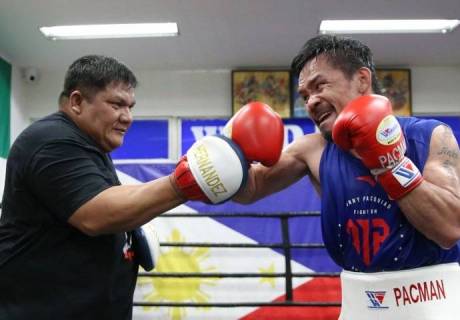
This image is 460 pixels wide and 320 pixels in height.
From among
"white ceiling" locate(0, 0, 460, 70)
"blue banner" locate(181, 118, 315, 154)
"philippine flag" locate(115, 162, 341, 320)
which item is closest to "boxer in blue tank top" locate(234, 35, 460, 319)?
"philippine flag" locate(115, 162, 341, 320)

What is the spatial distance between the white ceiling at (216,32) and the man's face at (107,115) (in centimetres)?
245

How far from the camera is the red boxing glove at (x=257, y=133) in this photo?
1256mm

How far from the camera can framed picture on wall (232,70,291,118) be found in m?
5.18

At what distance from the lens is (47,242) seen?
129cm

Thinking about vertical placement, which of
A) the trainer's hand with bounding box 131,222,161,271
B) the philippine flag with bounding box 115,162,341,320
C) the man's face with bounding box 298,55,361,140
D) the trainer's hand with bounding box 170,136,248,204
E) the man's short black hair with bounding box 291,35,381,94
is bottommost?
the philippine flag with bounding box 115,162,341,320

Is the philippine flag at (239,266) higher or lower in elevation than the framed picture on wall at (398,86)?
lower

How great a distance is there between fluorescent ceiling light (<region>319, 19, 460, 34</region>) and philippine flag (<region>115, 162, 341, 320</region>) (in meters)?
1.88

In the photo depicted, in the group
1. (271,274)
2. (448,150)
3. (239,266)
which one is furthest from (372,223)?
(239,266)

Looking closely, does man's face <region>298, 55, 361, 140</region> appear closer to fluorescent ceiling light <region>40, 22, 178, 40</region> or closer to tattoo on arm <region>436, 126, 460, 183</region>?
tattoo on arm <region>436, 126, 460, 183</region>

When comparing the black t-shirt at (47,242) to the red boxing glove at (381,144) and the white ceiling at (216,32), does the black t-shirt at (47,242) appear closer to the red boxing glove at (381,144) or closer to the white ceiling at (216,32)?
the red boxing glove at (381,144)

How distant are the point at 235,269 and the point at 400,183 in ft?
6.30

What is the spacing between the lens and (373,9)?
3.92 metres

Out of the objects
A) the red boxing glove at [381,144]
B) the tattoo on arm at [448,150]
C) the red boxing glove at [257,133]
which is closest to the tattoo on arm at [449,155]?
the tattoo on arm at [448,150]

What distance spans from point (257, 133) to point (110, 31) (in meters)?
3.47
